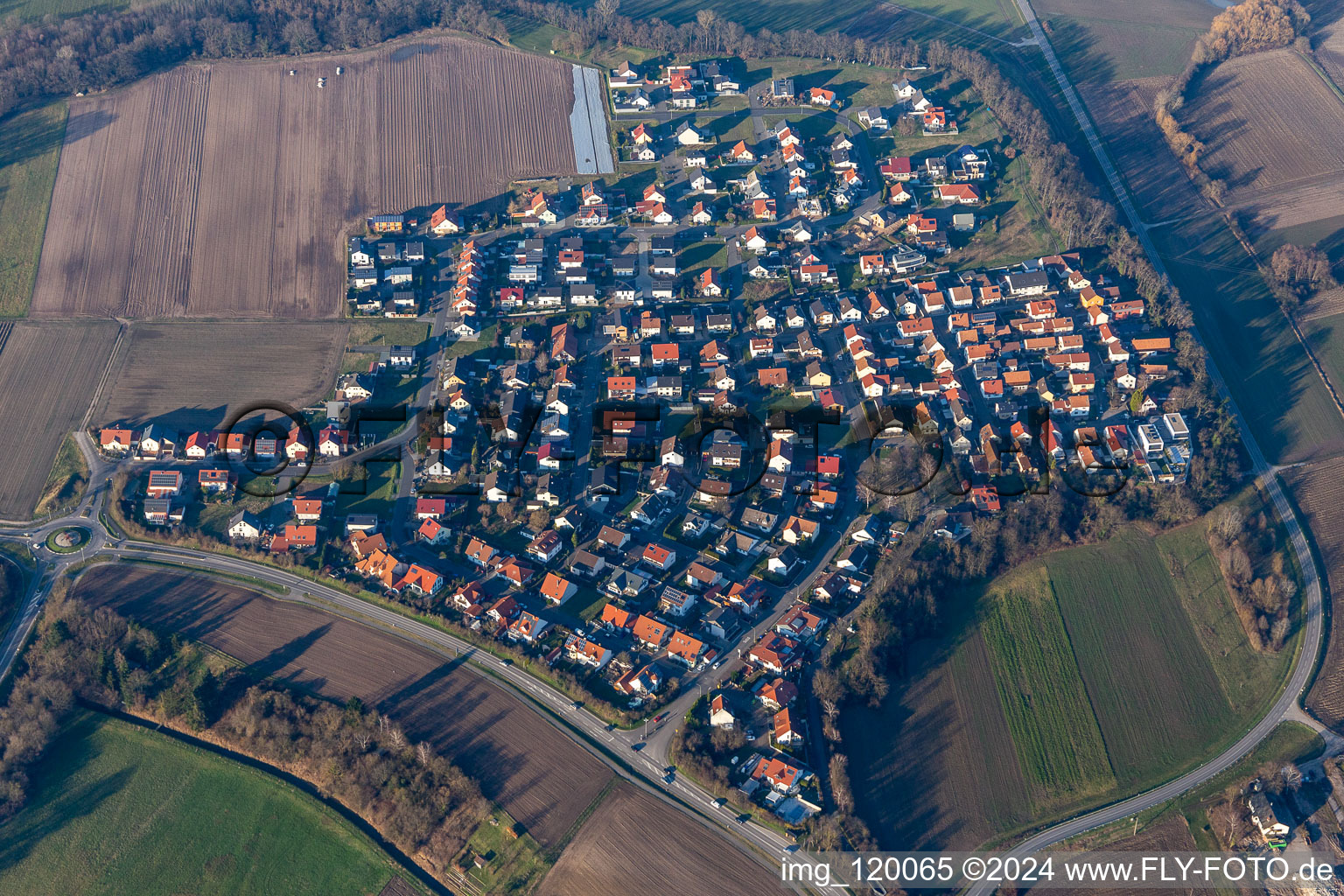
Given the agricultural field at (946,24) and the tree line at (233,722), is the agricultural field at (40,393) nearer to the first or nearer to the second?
the tree line at (233,722)

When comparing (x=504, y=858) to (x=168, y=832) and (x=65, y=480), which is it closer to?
(x=168, y=832)

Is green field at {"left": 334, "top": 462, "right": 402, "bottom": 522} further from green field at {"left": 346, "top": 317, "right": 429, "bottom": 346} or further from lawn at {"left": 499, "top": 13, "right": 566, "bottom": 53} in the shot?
lawn at {"left": 499, "top": 13, "right": 566, "bottom": 53}

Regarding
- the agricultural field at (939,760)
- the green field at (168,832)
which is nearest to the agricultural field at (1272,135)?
the agricultural field at (939,760)

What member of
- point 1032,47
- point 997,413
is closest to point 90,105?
point 997,413

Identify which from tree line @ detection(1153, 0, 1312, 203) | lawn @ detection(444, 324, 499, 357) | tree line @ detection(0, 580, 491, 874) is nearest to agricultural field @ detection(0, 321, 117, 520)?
tree line @ detection(0, 580, 491, 874)

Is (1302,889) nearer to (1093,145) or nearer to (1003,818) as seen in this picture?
(1003,818)
